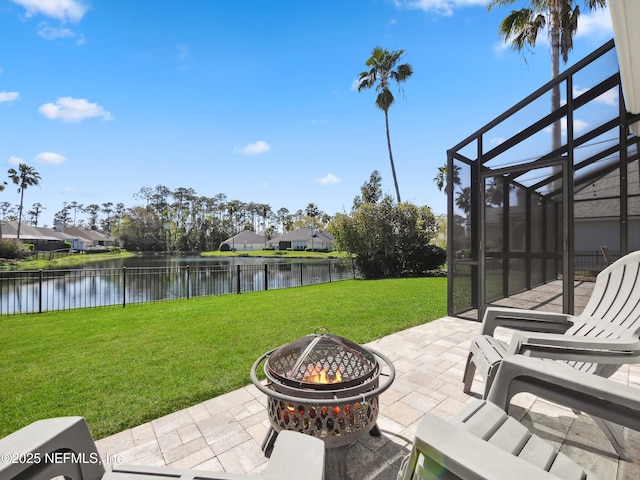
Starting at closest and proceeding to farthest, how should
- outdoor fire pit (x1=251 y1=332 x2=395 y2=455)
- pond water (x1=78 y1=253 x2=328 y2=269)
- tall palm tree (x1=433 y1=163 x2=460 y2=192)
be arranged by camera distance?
outdoor fire pit (x1=251 y1=332 x2=395 y2=455), tall palm tree (x1=433 y1=163 x2=460 y2=192), pond water (x1=78 y1=253 x2=328 y2=269)

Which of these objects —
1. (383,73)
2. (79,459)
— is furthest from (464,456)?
(383,73)

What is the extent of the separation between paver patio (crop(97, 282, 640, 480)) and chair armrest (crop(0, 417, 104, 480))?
99 cm

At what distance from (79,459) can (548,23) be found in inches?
510

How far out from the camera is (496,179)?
519cm

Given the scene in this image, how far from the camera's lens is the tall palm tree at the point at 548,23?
8.60 m

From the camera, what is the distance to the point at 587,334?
2.34 m

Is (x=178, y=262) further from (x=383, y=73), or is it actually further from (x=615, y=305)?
(x=615, y=305)

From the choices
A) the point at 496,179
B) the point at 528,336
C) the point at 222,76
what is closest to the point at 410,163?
the point at 222,76

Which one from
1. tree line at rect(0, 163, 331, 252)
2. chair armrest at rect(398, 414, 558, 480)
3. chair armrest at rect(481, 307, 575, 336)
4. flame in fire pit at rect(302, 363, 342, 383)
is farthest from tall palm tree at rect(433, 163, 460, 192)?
tree line at rect(0, 163, 331, 252)

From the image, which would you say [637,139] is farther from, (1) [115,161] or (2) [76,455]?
(1) [115,161]

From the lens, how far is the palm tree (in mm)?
17266

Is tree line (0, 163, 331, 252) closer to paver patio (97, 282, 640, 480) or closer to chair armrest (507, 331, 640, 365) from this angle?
paver patio (97, 282, 640, 480)

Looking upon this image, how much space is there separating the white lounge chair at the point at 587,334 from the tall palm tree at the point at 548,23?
8.21 meters

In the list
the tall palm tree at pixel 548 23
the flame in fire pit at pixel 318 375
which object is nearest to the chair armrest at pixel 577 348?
the flame in fire pit at pixel 318 375
